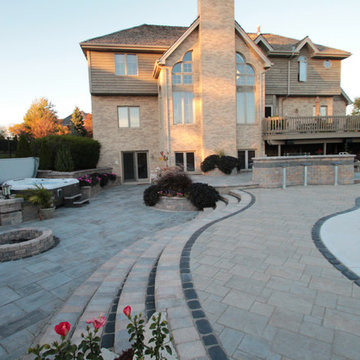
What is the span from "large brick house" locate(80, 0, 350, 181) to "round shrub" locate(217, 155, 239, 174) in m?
0.84

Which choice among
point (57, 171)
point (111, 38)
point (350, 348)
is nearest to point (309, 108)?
point (111, 38)

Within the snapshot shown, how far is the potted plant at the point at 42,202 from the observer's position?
831 centimetres

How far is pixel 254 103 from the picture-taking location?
56.1 feet

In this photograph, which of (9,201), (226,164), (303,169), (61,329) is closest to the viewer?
(61,329)

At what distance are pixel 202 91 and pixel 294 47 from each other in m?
9.00

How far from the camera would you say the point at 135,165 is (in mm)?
18531

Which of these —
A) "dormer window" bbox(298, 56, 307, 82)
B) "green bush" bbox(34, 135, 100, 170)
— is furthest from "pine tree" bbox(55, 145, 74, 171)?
"dormer window" bbox(298, 56, 307, 82)

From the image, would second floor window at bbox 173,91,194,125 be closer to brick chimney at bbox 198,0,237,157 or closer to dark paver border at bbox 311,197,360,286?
brick chimney at bbox 198,0,237,157

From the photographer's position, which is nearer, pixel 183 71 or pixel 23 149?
pixel 23 149

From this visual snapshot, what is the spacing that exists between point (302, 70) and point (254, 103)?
19.7 ft

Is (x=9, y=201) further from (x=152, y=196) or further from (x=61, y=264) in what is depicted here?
(x=152, y=196)

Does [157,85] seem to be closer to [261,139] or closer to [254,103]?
[254,103]

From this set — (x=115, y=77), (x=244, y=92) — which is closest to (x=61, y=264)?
(x=115, y=77)

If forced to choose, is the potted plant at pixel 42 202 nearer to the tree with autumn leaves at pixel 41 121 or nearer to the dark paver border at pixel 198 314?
the dark paver border at pixel 198 314
